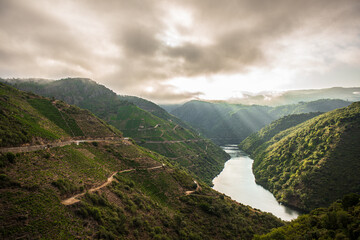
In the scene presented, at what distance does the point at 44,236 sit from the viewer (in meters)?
21.2

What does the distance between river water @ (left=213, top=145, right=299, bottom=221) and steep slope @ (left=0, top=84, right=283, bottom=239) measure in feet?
109

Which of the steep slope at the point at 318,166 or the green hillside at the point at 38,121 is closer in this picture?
the green hillside at the point at 38,121

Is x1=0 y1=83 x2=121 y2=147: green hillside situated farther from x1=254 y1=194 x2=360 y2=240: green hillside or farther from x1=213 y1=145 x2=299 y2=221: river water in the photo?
x1=213 y1=145 x2=299 y2=221: river water

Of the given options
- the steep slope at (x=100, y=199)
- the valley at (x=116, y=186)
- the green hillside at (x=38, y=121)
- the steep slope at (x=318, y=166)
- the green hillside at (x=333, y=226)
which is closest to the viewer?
the steep slope at (x=100, y=199)

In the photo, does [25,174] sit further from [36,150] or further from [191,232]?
[191,232]

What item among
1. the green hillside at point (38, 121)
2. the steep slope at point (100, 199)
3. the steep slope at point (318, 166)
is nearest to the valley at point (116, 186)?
the steep slope at point (100, 199)

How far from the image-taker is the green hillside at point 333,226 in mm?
33531

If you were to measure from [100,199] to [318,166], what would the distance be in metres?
114

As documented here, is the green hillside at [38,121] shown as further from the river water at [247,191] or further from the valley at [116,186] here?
the river water at [247,191]

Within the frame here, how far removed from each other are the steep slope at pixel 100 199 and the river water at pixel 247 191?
33330 mm

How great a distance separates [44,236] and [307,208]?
105 m

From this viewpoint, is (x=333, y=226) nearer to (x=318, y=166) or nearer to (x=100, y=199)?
(x=100, y=199)

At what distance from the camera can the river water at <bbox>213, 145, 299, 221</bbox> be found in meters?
86.2

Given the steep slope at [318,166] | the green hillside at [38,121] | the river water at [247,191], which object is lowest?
the river water at [247,191]
